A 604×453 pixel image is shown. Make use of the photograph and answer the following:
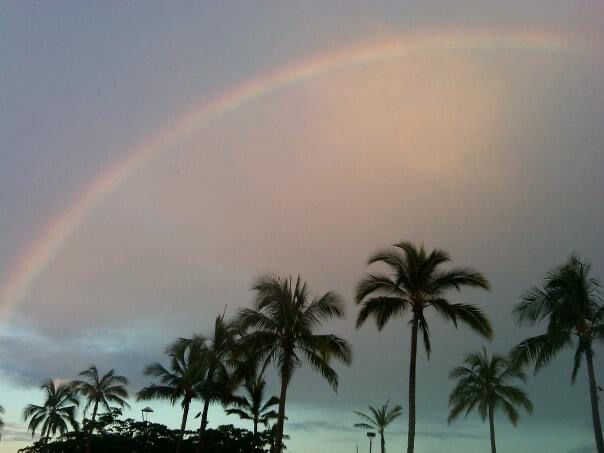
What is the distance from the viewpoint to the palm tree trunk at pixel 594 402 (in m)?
26.5

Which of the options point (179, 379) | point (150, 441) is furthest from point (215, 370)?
point (150, 441)

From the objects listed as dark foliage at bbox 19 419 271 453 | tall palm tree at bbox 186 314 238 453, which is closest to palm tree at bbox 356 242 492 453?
tall palm tree at bbox 186 314 238 453

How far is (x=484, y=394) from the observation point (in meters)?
51.2

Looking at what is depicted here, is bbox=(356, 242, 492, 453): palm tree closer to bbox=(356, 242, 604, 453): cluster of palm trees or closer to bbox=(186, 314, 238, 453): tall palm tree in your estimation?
bbox=(356, 242, 604, 453): cluster of palm trees

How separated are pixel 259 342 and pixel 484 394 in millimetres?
28046

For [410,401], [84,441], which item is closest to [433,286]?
[410,401]

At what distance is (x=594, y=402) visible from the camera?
90.2 ft

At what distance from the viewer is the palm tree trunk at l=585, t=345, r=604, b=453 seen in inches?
1042

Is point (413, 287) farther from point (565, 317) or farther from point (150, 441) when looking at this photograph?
point (150, 441)

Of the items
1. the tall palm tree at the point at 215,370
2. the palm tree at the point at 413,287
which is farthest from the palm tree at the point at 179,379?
the palm tree at the point at 413,287

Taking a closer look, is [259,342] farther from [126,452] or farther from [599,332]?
[126,452]

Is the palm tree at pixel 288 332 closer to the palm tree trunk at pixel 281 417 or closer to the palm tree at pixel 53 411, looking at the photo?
the palm tree trunk at pixel 281 417

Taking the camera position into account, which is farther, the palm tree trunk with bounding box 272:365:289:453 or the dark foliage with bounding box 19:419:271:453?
the dark foliage with bounding box 19:419:271:453

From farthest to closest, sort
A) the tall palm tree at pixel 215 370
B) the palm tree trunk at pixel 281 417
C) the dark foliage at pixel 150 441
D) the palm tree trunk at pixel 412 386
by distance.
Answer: the dark foliage at pixel 150 441 → the tall palm tree at pixel 215 370 → the palm tree trunk at pixel 281 417 → the palm tree trunk at pixel 412 386
